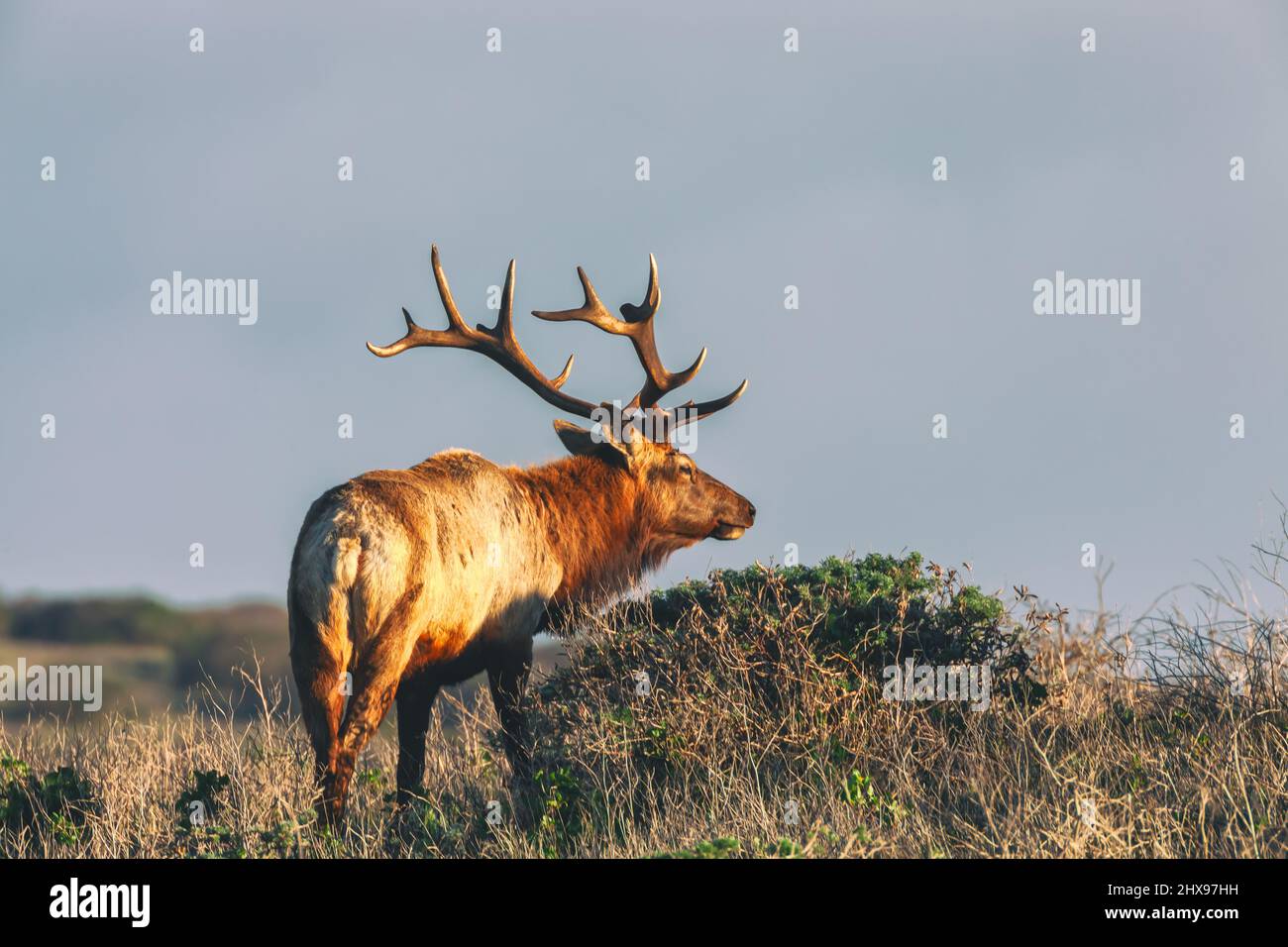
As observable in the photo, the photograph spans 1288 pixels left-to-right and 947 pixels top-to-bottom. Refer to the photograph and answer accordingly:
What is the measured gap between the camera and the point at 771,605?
938cm

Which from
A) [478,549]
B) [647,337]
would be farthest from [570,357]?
[478,549]

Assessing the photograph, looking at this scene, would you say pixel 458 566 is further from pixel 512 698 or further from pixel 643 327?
pixel 643 327

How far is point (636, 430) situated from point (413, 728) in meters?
2.95

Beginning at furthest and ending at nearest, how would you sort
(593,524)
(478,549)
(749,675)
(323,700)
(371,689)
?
(593,524) → (478,549) → (749,675) → (371,689) → (323,700)

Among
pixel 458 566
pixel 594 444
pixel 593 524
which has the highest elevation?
pixel 594 444

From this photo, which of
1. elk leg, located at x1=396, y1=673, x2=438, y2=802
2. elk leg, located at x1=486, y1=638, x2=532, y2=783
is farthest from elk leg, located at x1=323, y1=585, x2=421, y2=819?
elk leg, located at x1=486, y1=638, x2=532, y2=783

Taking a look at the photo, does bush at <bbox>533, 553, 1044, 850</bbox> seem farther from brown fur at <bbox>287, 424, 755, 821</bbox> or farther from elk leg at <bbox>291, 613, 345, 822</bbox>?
elk leg at <bbox>291, 613, 345, 822</bbox>

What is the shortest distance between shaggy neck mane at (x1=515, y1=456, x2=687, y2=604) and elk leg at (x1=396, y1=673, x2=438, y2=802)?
1297 millimetres

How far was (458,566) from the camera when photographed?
9031 mm

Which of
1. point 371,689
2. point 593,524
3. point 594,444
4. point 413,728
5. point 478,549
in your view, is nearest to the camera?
point 371,689

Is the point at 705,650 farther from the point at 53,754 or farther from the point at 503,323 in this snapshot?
the point at 53,754

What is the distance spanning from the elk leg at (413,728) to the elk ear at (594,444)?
2.28 metres

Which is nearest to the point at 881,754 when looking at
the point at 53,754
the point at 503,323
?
the point at 503,323

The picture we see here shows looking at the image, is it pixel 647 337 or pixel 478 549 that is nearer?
pixel 478 549
